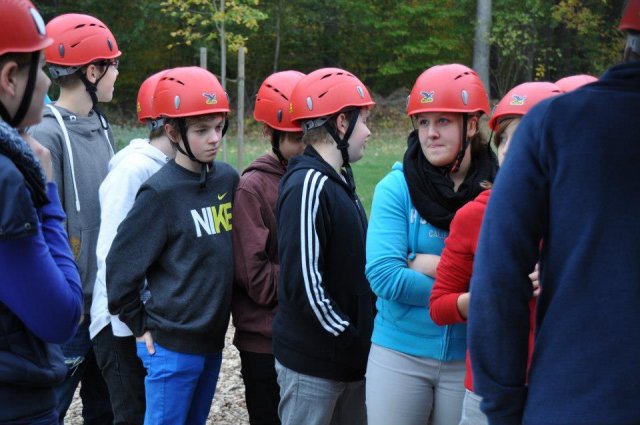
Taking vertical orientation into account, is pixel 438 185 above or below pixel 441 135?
below

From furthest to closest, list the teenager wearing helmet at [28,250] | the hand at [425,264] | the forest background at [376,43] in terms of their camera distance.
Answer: the forest background at [376,43] → the hand at [425,264] → the teenager wearing helmet at [28,250]

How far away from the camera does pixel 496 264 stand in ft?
7.79

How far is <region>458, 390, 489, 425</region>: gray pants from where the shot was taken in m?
3.22

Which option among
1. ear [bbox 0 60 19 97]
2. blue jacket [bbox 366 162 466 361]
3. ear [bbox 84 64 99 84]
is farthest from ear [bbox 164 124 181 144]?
ear [bbox 0 60 19 97]

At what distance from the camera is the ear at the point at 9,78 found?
2514 millimetres

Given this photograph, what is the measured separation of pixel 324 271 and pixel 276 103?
1453 mm

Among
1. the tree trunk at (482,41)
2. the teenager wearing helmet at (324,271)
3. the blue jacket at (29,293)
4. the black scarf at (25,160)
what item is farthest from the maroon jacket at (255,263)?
the tree trunk at (482,41)

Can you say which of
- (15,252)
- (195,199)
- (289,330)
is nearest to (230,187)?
(195,199)

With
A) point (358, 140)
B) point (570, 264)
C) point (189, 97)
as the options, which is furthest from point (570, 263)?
point (189, 97)

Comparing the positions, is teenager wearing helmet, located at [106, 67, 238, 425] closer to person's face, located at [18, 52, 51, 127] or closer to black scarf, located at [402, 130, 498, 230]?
black scarf, located at [402, 130, 498, 230]

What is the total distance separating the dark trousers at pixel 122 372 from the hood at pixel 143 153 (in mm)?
972

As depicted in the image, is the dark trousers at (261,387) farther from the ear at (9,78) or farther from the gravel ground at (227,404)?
the ear at (9,78)

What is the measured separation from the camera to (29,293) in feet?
8.00

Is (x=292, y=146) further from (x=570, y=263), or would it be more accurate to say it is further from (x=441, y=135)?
(x=570, y=263)
